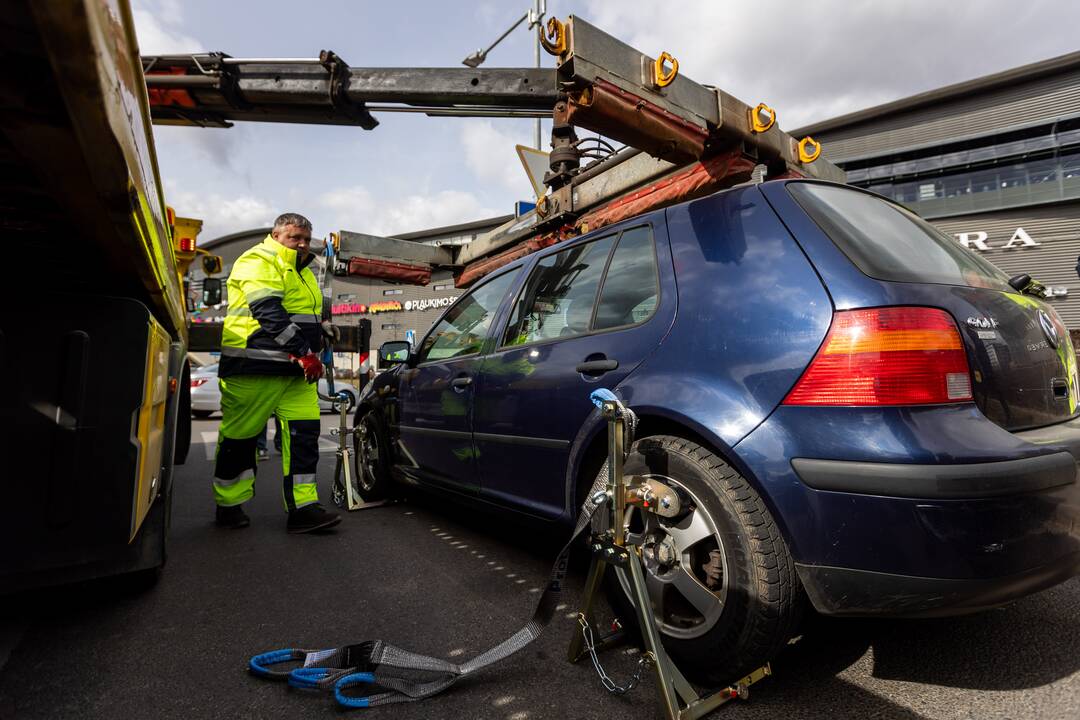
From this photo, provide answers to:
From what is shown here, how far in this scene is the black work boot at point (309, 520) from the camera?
133 inches

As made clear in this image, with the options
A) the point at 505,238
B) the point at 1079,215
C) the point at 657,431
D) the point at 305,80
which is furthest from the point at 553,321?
the point at 1079,215

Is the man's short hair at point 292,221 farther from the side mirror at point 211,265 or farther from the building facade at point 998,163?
the building facade at point 998,163

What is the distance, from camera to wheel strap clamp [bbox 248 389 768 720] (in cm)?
153

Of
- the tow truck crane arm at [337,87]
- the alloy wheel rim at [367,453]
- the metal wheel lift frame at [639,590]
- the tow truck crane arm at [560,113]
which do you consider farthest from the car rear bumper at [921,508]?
the tow truck crane arm at [337,87]

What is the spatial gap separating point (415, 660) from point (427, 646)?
290 millimetres

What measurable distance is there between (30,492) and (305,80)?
4941mm

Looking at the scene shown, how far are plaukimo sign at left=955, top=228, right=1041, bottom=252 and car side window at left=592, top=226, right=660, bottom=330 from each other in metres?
19.0

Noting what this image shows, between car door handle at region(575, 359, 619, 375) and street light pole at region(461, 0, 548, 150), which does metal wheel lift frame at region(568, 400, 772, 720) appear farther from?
street light pole at region(461, 0, 548, 150)

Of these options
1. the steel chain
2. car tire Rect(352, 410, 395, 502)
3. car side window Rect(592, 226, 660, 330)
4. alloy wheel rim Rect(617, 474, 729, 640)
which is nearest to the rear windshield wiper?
car side window Rect(592, 226, 660, 330)

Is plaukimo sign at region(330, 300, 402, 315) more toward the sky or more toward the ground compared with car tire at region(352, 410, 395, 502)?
more toward the sky

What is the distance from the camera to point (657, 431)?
1.84 metres

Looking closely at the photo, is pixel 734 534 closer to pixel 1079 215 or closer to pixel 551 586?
pixel 551 586

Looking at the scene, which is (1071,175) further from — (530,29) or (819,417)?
(819,417)

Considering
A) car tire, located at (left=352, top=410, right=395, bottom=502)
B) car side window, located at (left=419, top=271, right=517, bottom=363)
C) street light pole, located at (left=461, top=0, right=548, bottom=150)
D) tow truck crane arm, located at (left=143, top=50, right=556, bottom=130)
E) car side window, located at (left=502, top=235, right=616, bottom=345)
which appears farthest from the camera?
street light pole, located at (left=461, top=0, right=548, bottom=150)
